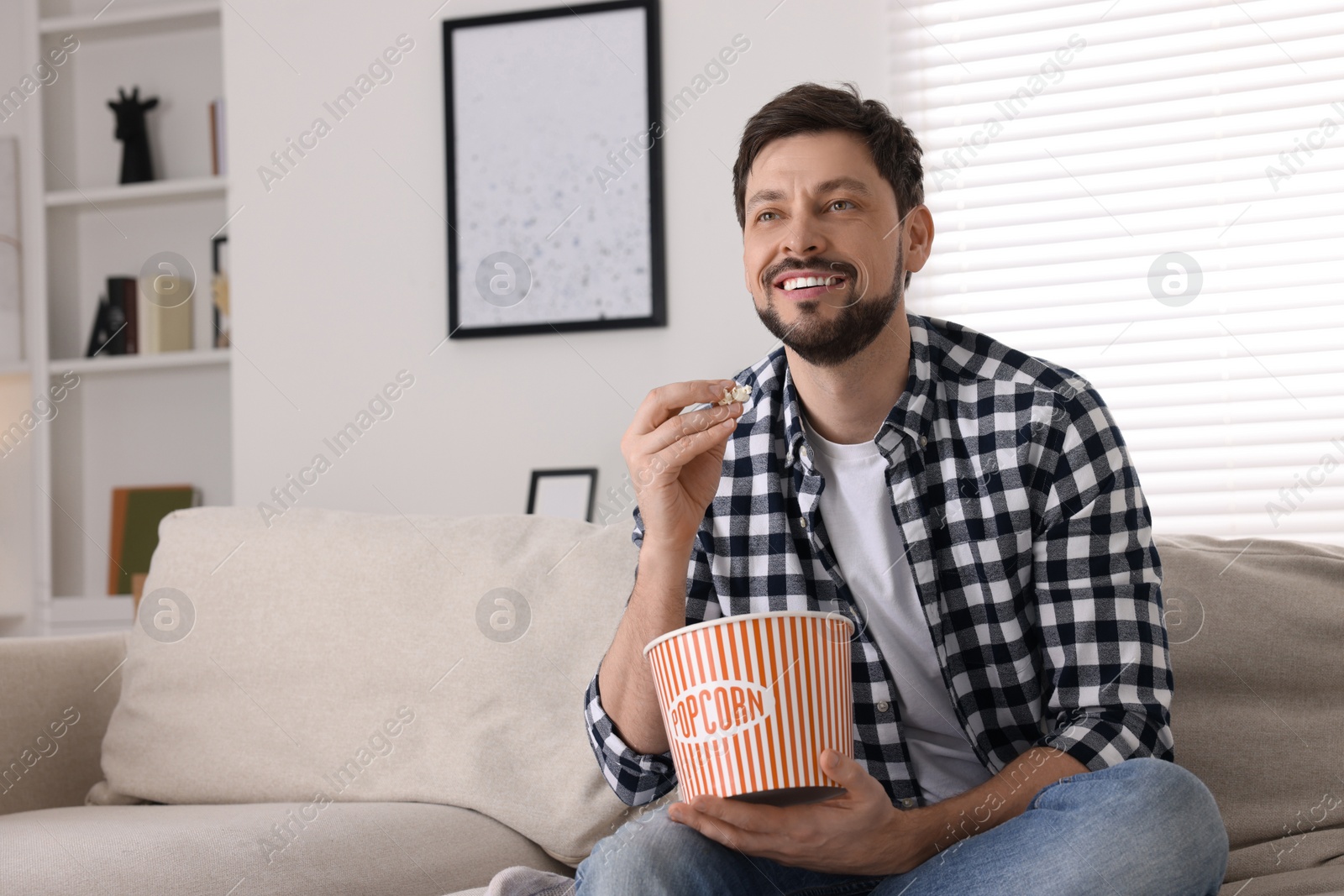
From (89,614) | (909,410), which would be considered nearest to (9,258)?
(89,614)

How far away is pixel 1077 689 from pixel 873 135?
26.5 inches

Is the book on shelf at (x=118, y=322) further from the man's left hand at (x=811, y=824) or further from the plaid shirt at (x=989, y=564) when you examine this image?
the man's left hand at (x=811, y=824)

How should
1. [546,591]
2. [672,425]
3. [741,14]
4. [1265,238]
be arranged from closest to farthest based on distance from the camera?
[672,425], [546,591], [1265,238], [741,14]

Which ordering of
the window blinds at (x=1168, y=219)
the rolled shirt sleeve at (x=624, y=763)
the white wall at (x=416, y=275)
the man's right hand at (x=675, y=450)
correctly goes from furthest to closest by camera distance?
the white wall at (x=416, y=275)
the window blinds at (x=1168, y=219)
the rolled shirt sleeve at (x=624, y=763)
the man's right hand at (x=675, y=450)

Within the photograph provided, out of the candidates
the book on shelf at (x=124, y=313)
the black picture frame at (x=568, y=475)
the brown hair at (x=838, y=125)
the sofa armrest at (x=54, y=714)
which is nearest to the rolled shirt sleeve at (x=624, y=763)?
the brown hair at (x=838, y=125)

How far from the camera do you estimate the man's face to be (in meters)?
1.26

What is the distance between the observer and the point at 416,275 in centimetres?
244

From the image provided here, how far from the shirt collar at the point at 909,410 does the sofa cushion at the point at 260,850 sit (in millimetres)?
651

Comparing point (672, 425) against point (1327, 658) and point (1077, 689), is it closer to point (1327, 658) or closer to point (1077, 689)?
point (1077, 689)

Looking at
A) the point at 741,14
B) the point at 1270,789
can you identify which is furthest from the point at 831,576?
the point at 741,14

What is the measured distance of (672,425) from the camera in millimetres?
1090

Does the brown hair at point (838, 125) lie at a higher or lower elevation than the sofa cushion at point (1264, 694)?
higher

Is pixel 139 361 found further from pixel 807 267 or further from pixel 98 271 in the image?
pixel 807 267

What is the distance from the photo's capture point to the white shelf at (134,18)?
9.80 ft
